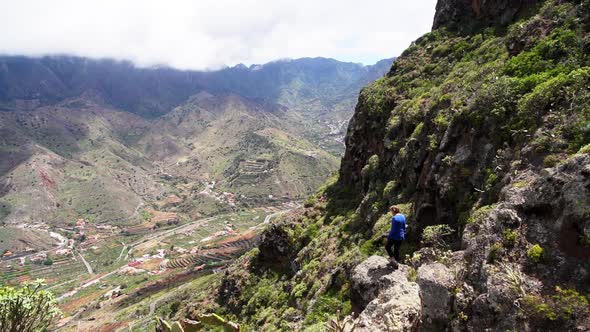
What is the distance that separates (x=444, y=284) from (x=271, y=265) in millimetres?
26391

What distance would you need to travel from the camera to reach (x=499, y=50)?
72.9 feet

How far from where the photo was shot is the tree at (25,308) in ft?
46.7

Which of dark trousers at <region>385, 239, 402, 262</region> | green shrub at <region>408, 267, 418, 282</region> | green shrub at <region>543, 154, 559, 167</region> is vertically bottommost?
green shrub at <region>408, 267, 418, 282</region>

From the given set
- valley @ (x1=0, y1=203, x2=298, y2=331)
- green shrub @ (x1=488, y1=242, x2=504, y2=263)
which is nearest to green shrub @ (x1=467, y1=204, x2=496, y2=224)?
green shrub @ (x1=488, y1=242, x2=504, y2=263)

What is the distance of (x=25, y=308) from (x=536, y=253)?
18412 millimetres

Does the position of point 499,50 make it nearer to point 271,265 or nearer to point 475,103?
point 475,103

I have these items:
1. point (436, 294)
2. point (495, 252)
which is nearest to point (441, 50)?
point (495, 252)

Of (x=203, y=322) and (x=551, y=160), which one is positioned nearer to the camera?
(x=551, y=160)

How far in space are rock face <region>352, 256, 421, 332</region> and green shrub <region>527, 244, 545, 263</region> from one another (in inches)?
125

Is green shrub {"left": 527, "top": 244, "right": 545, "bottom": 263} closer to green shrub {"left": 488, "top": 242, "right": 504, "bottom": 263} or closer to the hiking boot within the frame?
green shrub {"left": 488, "top": 242, "right": 504, "bottom": 263}

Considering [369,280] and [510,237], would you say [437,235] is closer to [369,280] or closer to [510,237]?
[369,280]

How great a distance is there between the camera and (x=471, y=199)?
13328 mm

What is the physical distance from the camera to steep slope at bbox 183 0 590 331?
774 centimetres

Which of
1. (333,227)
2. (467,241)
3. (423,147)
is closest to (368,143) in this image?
(333,227)
